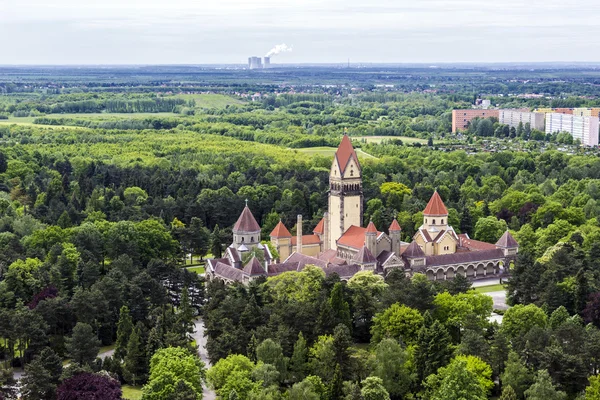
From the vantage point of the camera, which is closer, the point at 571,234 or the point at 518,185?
the point at 571,234

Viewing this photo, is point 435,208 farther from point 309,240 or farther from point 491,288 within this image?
point 309,240

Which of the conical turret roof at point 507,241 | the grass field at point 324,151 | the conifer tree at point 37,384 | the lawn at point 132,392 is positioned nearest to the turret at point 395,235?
the conical turret roof at point 507,241

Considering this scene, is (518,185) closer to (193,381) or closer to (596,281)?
(596,281)

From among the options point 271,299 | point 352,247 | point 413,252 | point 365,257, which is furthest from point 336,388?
point 413,252

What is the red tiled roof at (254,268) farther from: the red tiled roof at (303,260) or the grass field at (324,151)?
the grass field at (324,151)

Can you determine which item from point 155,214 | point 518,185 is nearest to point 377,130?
point 518,185

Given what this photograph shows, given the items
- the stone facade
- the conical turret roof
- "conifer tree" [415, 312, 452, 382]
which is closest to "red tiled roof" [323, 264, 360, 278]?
the stone facade

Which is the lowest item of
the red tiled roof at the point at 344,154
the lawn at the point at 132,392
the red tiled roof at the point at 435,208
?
the lawn at the point at 132,392
